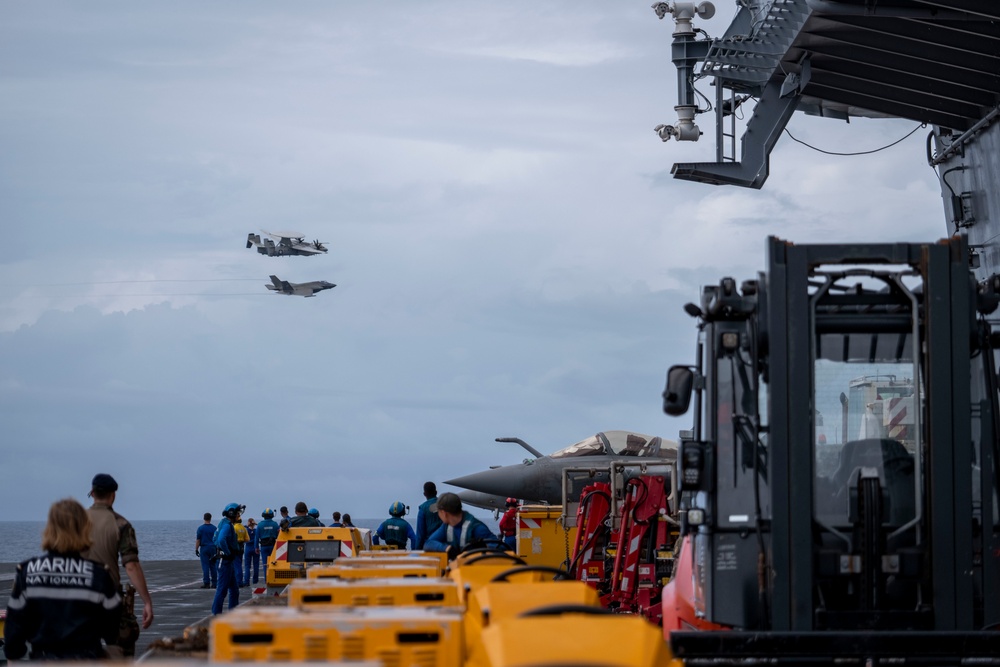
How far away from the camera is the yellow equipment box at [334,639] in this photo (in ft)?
18.1

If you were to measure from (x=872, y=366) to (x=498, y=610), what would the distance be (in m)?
3.65

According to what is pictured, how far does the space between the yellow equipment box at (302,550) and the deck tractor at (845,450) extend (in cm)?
1296

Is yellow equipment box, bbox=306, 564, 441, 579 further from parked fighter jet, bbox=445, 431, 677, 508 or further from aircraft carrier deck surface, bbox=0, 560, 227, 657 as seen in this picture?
parked fighter jet, bbox=445, 431, 677, 508

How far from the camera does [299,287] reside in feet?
237

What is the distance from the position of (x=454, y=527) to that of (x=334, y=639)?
6641 mm

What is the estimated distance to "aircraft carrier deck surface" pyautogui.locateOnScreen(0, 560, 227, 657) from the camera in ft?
64.9

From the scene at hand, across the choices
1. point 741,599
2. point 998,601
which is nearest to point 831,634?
point 741,599

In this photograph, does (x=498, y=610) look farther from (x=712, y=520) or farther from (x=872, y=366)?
(x=872, y=366)

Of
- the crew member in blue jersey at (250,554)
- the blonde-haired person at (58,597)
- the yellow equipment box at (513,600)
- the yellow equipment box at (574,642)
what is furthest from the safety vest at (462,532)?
the crew member in blue jersey at (250,554)

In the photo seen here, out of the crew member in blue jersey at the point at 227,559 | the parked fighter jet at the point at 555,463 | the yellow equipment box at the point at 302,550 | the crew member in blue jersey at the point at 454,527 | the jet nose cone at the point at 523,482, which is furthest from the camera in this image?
the jet nose cone at the point at 523,482

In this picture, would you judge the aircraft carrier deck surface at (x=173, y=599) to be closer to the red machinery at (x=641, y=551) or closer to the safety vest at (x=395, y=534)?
the safety vest at (x=395, y=534)

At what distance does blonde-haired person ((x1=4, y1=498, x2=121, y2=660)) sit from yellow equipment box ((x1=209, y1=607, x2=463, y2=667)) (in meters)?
2.17

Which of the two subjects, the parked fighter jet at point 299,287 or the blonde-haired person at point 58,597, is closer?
the blonde-haired person at point 58,597

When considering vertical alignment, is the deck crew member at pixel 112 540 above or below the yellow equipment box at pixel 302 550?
above
